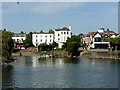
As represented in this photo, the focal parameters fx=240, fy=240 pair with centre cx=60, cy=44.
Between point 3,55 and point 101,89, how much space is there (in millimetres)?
34307

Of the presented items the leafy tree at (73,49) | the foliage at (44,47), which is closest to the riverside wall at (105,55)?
the leafy tree at (73,49)

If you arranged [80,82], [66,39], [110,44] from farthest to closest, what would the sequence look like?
[66,39] → [110,44] → [80,82]

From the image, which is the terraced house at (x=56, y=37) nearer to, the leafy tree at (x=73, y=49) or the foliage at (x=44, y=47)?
the foliage at (x=44, y=47)

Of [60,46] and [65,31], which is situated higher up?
[65,31]

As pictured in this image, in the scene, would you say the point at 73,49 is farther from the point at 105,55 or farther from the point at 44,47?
the point at 44,47

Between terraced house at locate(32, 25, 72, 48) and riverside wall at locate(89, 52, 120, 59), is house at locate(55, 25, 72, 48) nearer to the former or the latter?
terraced house at locate(32, 25, 72, 48)

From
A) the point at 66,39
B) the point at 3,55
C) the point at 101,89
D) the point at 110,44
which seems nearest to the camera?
the point at 101,89

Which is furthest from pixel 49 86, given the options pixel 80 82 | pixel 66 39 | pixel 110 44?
pixel 66 39

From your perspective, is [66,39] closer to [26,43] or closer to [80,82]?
[26,43]

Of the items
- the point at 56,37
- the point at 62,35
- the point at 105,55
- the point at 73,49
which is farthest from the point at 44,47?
the point at 105,55

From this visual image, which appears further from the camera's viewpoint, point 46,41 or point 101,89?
point 46,41

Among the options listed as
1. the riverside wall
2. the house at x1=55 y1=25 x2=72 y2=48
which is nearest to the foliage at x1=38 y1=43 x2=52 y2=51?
the house at x1=55 y1=25 x2=72 y2=48

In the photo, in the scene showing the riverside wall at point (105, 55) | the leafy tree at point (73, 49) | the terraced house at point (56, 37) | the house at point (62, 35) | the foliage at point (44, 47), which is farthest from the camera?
the terraced house at point (56, 37)

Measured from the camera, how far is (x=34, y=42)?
14325cm
